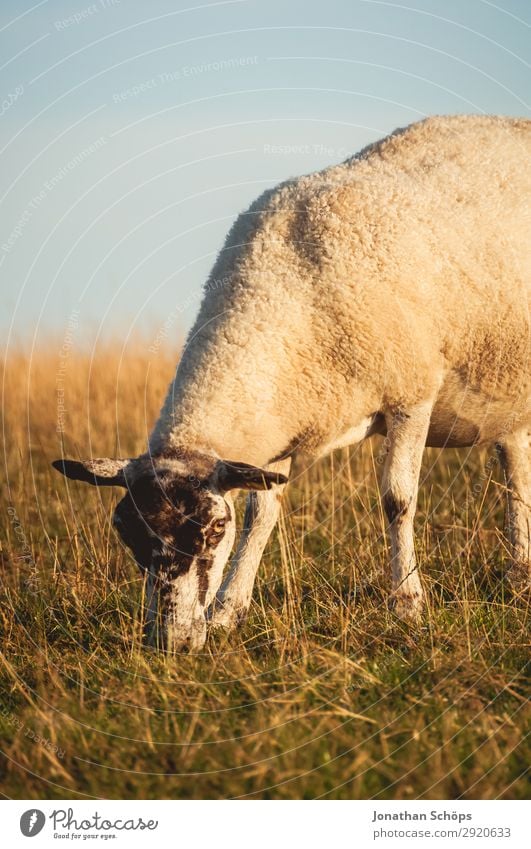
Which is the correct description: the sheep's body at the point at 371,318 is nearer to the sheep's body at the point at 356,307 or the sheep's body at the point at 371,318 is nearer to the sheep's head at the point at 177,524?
the sheep's body at the point at 356,307

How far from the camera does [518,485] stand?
6.95 metres

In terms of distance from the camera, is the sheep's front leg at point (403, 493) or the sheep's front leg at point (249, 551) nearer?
the sheep's front leg at point (403, 493)

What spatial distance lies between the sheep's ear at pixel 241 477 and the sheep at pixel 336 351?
2 centimetres

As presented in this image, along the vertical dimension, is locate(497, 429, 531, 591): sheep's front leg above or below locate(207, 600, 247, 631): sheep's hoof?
above

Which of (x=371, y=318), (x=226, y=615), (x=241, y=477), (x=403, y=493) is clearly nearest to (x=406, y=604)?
(x=403, y=493)

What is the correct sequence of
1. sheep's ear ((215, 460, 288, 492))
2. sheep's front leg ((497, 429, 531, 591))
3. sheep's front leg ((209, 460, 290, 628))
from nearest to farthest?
sheep's ear ((215, 460, 288, 492))
sheep's front leg ((209, 460, 290, 628))
sheep's front leg ((497, 429, 531, 591))

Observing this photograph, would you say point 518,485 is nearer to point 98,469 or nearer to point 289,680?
point 289,680

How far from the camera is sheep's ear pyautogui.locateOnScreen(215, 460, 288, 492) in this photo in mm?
4848

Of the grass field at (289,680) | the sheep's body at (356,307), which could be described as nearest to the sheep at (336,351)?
the sheep's body at (356,307)

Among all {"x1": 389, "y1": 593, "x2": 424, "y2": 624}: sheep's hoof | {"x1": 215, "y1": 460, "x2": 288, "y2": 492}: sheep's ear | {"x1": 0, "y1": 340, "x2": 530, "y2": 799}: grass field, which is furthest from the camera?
{"x1": 389, "y1": 593, "x2": 424, "y2": 624}: sheep's hoof

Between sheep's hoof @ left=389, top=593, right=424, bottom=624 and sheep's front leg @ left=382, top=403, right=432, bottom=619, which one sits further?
sheep's front leg @ left=382, top=403, right=432, bottom=619

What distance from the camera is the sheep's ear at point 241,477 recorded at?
4848mm

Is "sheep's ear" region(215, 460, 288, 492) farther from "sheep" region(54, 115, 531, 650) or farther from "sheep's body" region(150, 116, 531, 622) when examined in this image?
"sheep's body" region(150, 116, 531, 622)

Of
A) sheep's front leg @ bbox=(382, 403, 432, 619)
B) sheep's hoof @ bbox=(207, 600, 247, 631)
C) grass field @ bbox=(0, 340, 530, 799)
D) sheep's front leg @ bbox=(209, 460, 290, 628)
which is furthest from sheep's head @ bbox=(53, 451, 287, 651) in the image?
sheep's front leg @ bbox=(382, 403, 432, 619)
